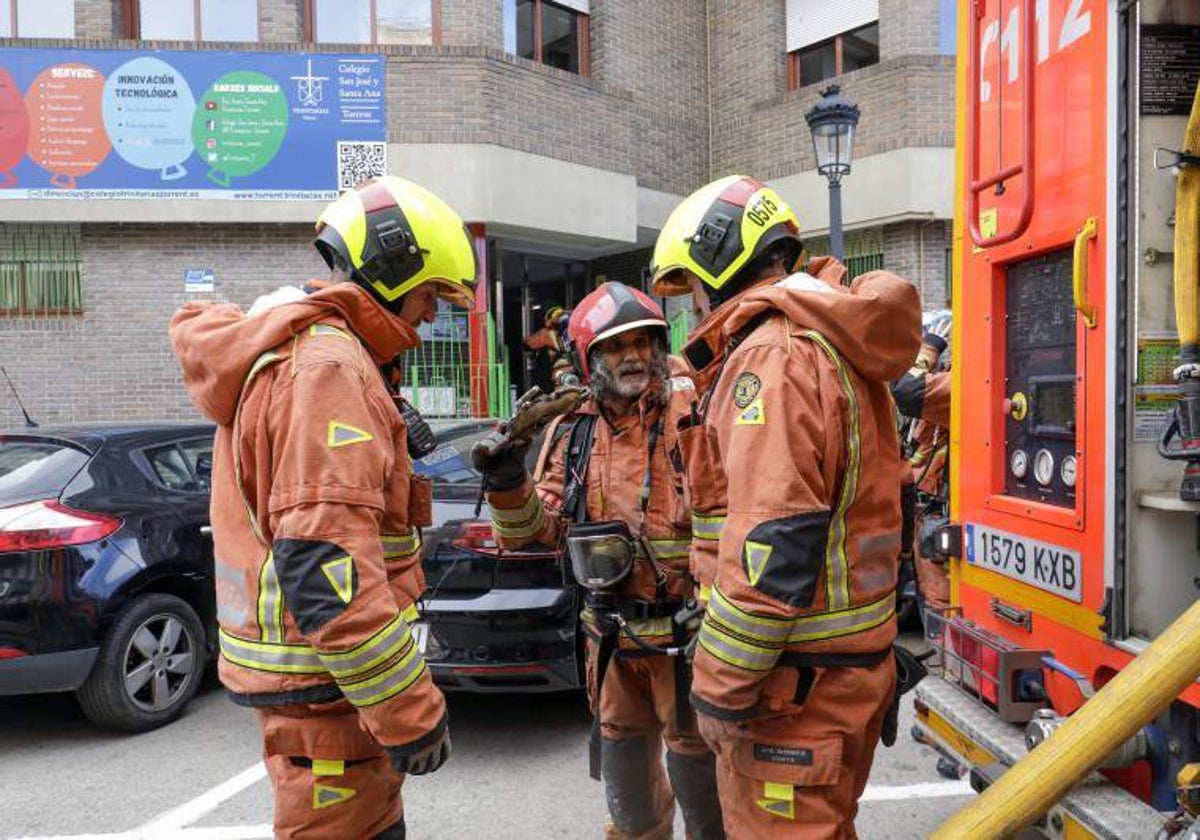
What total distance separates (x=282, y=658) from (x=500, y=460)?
103cm

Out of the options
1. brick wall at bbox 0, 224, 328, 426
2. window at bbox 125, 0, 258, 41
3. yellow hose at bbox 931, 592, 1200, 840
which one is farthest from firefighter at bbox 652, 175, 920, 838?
window at bbox 125, 0, 258, 41

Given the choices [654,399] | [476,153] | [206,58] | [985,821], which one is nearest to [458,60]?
[476,153]

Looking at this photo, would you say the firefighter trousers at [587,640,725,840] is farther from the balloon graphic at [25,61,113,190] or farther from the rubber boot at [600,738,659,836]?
the balloon graphic at [25,61,113,190]

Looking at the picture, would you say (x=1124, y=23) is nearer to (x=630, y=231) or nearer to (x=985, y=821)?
(x=985, y=821)

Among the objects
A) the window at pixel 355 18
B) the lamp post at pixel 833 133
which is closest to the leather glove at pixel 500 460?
the lamp post at pixel 833 133

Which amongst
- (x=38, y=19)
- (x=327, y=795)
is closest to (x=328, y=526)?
(x=327, y=795)

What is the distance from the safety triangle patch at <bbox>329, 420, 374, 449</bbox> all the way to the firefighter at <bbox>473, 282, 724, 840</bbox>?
899mm

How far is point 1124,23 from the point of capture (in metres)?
2.25

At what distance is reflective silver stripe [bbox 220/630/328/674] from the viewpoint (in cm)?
206

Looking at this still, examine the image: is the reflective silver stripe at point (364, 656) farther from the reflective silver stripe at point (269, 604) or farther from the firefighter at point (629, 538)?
the firefighter at point (629, 538)

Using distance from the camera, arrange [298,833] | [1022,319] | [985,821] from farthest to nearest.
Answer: [1022,319] < [298,833] < [985,821]

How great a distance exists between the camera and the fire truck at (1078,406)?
2137mm

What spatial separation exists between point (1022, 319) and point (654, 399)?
1.14m

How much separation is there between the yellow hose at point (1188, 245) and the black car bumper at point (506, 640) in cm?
270
